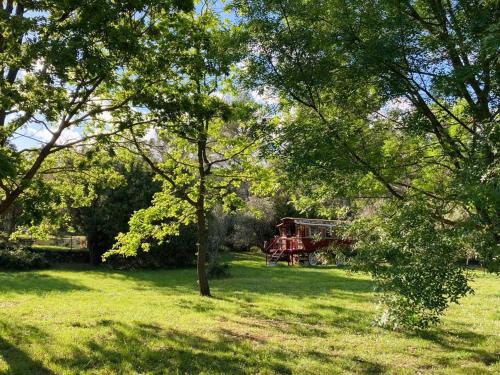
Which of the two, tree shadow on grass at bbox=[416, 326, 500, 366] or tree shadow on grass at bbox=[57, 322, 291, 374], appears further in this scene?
tree shadow on grass at bbox=[416, 326, 500, 366]

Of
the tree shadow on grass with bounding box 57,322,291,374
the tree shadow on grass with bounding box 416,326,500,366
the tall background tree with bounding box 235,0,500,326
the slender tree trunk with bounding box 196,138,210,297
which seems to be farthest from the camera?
the slender tree trunk with bounding box 196,138,210,297

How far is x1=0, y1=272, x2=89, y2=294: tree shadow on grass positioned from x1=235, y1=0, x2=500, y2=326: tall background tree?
12749 millimetres

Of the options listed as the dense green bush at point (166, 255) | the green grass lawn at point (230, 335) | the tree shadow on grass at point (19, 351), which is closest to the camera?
the tree shadow on grass at point (19, 351)

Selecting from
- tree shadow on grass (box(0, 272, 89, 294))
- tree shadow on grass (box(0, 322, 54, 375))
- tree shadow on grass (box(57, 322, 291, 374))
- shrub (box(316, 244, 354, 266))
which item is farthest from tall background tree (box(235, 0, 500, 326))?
tree shadow on grass (box(0, 272, 89, 294))

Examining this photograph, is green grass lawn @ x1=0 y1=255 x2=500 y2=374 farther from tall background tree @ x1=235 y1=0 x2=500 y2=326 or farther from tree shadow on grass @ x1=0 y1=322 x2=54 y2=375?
tall background tree @ x1=235 y1=0 x2=500 y2=326

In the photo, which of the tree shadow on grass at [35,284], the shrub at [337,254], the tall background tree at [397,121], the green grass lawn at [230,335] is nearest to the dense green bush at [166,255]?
the tree shadow on grass at [35,284]

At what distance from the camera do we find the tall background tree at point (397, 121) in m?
5.48

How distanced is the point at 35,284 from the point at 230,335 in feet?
38.8

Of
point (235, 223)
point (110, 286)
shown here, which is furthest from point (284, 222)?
point (110, 286)

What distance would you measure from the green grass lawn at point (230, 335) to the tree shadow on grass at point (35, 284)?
415mm

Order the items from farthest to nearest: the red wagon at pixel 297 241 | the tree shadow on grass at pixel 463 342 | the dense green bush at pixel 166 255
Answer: the red wagon at pixel 297 241 → the dense green bush at pixel 166 255 → the tree shadow on grass at pixel 463 342

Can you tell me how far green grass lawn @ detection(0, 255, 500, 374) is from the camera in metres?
7.41

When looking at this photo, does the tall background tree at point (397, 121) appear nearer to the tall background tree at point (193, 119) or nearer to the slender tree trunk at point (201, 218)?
the tall background tree at point (193, 119)

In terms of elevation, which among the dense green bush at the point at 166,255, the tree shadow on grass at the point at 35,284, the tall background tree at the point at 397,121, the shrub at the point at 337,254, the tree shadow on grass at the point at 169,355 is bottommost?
the tree shadow on grass at the point at 169,355
